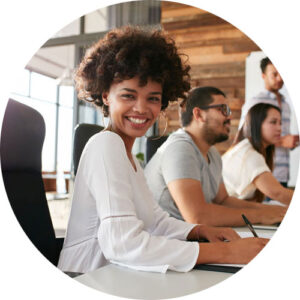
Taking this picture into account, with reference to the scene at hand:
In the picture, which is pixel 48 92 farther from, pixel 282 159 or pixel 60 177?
pixel 282 159

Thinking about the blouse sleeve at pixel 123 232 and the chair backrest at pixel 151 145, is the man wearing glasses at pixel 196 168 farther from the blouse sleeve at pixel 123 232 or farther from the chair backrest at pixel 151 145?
the blouse sleeve at pixel 123 232

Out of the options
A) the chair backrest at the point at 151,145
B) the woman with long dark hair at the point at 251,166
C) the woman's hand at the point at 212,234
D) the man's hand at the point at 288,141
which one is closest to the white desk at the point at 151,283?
the woman's hand at the point at 212,234

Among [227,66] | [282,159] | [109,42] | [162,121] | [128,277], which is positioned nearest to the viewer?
[128,277]

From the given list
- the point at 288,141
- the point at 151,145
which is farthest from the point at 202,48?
the point at 288,141

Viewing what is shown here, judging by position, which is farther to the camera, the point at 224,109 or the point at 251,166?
the point at 251,166

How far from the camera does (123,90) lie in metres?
0.51

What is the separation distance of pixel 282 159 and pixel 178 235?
2.94 ft

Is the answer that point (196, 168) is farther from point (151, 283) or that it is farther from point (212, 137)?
point (151, 283)

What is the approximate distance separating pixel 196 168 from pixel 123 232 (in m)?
0.34

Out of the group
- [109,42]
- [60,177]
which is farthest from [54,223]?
[109,42]

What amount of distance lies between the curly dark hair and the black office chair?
113mm

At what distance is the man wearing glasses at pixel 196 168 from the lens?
0.70m

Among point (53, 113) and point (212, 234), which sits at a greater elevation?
point (53, 113)

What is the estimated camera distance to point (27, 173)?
56 centimetres
